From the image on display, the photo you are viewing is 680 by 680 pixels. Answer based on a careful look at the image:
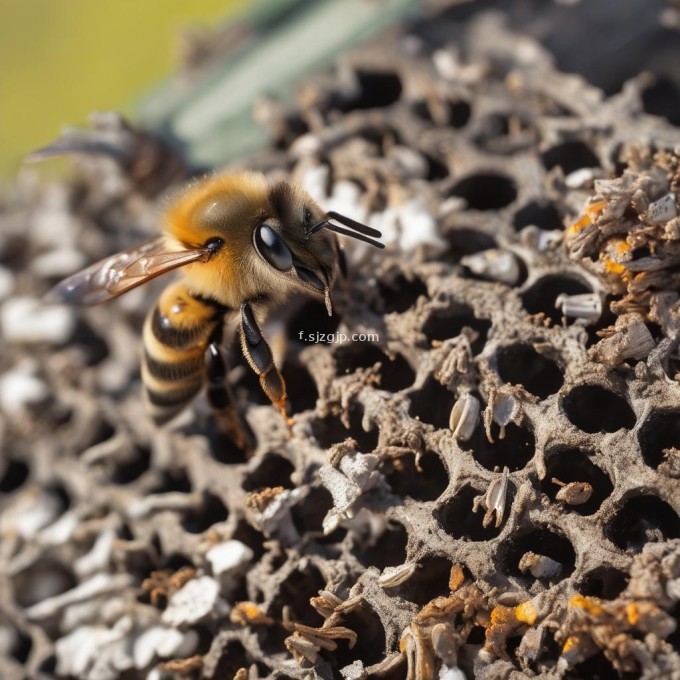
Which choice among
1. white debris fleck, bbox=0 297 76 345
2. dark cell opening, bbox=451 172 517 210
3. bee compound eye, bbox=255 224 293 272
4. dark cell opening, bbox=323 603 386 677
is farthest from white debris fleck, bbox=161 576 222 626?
dark cell opening, bbox=451 172 517 210

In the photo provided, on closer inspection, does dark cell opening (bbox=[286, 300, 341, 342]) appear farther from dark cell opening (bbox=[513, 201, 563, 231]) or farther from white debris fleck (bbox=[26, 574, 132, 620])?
white debris fleck (bbox=[26, 574, 132, 620])

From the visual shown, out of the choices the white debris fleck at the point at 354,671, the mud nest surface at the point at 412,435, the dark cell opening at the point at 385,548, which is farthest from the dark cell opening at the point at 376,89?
the white debris fleck at the point at 354,671

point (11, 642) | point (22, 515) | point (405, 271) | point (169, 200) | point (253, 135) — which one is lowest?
point (11, 642)

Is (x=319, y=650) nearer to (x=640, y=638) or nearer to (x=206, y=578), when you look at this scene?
(x=206, y=578)

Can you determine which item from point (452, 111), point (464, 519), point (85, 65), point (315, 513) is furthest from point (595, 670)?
point (85, 65)

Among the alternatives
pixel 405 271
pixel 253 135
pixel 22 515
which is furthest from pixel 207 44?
pixel 22 515

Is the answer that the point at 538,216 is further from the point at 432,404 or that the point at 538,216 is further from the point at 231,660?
the point at 231,660
